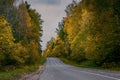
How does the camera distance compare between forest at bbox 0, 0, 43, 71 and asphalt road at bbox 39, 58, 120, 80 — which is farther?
forest at bbox 0, 0, 43, 71

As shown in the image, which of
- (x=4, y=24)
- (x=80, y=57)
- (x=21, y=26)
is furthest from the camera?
(x=80, y=57)

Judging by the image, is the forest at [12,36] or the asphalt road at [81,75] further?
the forest at [12,36]

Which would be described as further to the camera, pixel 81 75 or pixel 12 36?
pixel 12 36

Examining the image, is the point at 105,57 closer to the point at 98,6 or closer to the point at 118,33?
the point at 118,33

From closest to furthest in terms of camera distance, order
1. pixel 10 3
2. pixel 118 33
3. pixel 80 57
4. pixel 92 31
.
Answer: pixel 118 33
pixel 92 31
pixel 10 3
pixel 80 57

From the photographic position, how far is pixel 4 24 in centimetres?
4625

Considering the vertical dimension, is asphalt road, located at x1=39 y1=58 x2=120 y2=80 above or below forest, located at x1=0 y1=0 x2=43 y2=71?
below

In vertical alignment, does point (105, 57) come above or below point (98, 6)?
below

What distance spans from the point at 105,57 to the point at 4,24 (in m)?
16.1

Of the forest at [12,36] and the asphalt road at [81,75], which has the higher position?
the forest at [12,36]

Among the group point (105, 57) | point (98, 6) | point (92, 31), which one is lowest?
point (105, 57)

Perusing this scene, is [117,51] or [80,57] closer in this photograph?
[117,51]

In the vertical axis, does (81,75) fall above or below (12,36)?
below

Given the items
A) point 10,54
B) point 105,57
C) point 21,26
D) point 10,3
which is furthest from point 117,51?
point 21,26
